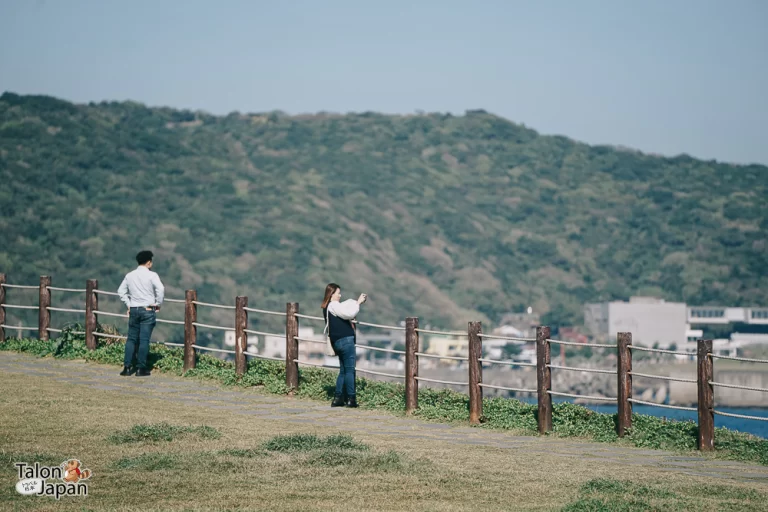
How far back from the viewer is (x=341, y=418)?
13008 mm

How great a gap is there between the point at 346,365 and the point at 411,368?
82 centimetres

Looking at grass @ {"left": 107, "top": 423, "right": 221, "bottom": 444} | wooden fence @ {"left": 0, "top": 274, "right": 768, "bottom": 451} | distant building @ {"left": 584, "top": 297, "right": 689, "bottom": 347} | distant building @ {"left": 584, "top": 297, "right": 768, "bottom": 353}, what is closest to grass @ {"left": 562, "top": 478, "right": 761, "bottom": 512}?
wooden fence @ {"left": 0, "top": 274, "right": 768, "bottom": 451}

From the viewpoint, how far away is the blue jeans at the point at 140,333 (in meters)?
15.5

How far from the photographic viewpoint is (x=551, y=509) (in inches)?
319

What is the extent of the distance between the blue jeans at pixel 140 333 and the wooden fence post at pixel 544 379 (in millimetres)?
5553

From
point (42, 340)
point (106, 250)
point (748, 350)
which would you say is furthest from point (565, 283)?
Result: point (42, 340)

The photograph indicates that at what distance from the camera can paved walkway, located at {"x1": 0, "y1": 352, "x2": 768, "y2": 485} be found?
10.6 metres

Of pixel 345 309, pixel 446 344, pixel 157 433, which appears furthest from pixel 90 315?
pixel 446 344

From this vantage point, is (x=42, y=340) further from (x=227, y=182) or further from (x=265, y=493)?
(x=227, y=182)

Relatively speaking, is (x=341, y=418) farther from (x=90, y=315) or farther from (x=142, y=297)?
(x=90, y=315)

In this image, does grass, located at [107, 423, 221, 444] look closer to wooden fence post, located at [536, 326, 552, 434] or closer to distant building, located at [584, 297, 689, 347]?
wooden fence post, located at [536, 326, 552, 434]

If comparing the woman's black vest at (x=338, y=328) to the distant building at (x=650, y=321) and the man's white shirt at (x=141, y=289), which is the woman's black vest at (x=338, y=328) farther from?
the distant building at (x=650, y=321)

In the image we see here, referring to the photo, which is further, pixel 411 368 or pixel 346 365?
pixel 411 368

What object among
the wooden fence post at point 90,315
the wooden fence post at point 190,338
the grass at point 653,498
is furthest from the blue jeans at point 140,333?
the grass at point 653,498
